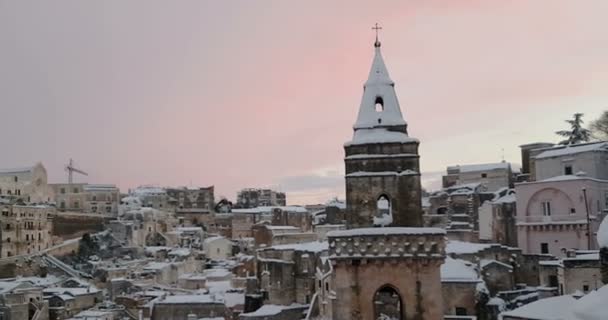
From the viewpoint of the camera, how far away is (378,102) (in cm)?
2183

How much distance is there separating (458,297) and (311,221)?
45671 millimetres

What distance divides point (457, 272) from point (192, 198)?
82.8 metres

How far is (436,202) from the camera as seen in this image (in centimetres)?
5794

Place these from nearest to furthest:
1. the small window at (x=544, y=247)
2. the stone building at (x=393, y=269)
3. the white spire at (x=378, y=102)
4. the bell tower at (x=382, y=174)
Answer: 1. the stone building at (x=393, y=269)
2. the bell tower at (x=382, y=174)
3. the white spire at (x=378, y=102)
4. the small window at (x=544, y=247)

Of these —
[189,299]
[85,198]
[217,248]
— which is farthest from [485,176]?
[85,198]

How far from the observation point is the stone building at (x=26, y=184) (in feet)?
308

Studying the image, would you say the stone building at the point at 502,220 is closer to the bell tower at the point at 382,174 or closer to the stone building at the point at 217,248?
the bell tower at the point at 382,174

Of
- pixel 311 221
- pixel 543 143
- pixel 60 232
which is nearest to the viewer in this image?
pixel 543 143

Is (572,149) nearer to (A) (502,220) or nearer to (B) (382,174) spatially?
(A) (502,220)

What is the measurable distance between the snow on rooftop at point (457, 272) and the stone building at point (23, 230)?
58416 millimetres

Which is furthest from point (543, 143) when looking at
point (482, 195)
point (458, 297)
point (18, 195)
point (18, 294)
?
point (18, 195)

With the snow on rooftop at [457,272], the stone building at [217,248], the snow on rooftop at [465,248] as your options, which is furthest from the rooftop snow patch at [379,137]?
the stone building at [217,248]

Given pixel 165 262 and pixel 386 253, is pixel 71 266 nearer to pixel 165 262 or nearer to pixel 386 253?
pixel 165 262

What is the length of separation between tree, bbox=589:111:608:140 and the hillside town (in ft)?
10.8
